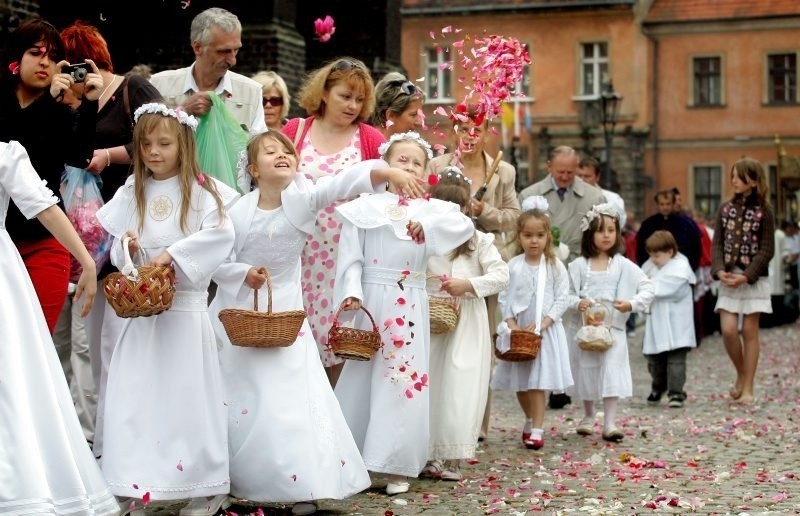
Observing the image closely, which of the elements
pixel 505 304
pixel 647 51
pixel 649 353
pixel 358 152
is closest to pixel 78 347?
pixel 358 152

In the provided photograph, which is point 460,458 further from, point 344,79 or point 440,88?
point 440,88

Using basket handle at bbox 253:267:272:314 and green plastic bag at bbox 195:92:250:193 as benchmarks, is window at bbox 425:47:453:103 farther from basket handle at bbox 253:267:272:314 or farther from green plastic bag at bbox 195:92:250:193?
basket handle at bbox 253:267:272:314

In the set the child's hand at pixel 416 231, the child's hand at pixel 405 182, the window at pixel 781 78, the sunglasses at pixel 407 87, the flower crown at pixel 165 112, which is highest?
the window at pixel 781 78

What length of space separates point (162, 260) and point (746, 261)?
7722mm

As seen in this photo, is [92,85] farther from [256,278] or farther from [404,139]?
[404,139]

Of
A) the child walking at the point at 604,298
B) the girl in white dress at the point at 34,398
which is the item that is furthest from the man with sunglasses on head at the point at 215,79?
the child walking at the point at 604,298

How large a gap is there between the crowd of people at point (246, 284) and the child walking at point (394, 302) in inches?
0.4

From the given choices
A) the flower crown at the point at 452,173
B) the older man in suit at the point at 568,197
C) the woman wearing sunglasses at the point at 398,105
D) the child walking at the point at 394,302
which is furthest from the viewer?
the older man in suit at the point at 568,197

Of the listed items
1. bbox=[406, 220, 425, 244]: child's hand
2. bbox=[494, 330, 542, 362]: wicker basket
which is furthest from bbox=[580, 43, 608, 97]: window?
bbox=[406, 220, 425, 244]: child's hand

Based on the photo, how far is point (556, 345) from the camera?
10328 mm

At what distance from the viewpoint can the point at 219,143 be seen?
26.4 feet

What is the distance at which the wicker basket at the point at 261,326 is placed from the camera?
6.81m

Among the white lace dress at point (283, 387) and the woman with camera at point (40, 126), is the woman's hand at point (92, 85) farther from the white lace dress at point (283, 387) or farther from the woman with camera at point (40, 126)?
the white lace dress at point (283, 387)

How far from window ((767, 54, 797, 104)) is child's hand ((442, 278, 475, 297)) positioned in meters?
47.2
